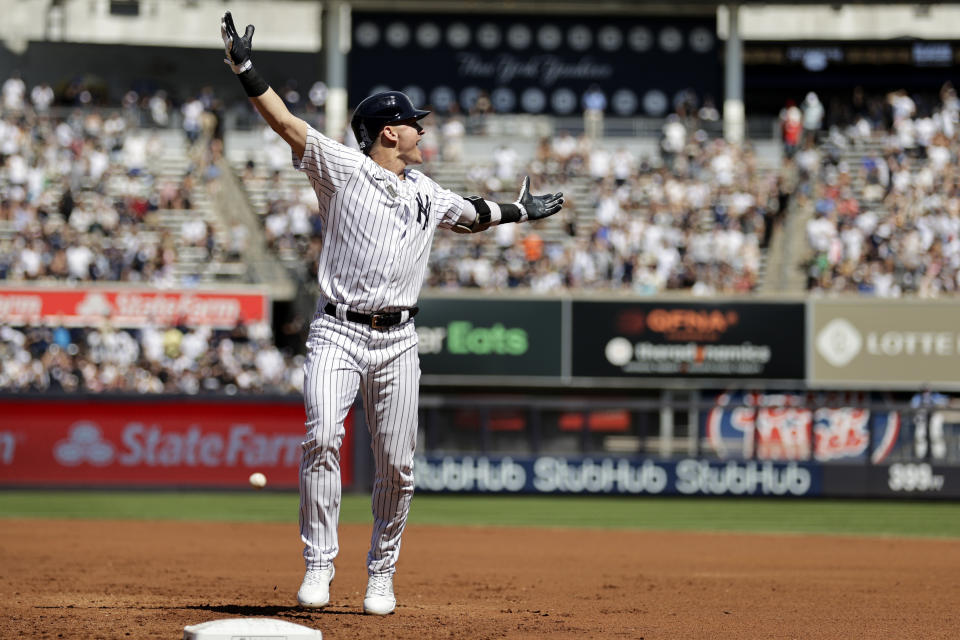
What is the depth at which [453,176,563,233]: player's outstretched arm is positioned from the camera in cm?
688

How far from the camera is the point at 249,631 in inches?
198

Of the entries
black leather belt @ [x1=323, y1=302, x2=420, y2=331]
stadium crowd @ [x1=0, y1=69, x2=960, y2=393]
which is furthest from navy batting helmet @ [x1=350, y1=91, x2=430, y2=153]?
stadium crowd @ [x1=0, y1=69, x2=960, y2=393]

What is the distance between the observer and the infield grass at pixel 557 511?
49.3 feet

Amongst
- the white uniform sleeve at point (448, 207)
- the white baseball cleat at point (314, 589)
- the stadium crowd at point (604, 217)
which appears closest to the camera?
the white baseball cleat at point (314, 589)

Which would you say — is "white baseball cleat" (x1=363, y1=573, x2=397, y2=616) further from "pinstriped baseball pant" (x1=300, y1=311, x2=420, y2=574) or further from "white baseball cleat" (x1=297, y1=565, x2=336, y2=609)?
"white baseball cleat" (x1=297, y1=565, x2=336, y2=609)

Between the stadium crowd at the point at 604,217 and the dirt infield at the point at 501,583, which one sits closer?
the dirt infield at the point at 501,583

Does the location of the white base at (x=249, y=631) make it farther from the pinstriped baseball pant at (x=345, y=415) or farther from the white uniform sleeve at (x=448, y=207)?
the white uniform sleeve at (x=448, y=207)

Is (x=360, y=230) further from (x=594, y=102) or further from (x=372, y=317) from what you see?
(x=594, y=102)

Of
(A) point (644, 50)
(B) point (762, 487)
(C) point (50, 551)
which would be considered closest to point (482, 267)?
(B) point (762, 487)

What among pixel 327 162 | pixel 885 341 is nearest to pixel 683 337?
pixel 885 341

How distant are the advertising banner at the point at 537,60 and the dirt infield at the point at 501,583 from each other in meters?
18.6

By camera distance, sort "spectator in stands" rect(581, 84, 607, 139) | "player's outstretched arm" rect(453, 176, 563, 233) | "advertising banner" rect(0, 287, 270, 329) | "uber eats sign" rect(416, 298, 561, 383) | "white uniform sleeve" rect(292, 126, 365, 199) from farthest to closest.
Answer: "spectator in stands" rect(581, 84, 607, 139) < "uber eats sign" rect(416, 298, 561, 383) < "advertising banner" rect(0, 287, 270, 329) < "player's outstretched arm" rect(453, 176, 563, 233) < "white uniform sleeve" rect(292, 126, 365, 199)

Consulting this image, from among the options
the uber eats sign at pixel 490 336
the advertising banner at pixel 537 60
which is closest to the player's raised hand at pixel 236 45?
the uber eats sign at pixel 490 336

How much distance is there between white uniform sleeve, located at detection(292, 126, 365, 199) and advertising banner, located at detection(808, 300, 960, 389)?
718 inches
